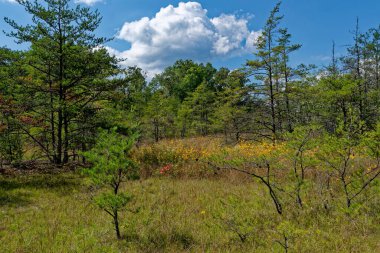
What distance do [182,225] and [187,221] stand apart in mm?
233

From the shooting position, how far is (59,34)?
10.7 meters

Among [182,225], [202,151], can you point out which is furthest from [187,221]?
[202,151]

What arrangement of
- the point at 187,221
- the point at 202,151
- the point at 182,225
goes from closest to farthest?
1. the point at 182,225
2. the point at 187,221
3. the point at 202,151

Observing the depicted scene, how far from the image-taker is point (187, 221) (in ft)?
17.0

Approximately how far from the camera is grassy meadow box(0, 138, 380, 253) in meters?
4.04

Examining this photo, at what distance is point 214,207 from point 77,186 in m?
→ 4.78

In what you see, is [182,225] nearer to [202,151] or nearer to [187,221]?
[187,221]

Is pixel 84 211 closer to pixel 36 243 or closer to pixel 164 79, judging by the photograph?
pixel 36 243

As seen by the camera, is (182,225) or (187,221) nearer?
(182,225)

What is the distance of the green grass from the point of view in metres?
4.02

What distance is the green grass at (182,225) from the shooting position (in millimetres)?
4023

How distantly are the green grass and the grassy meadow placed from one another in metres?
0.01

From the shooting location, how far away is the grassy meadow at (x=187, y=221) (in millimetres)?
4043

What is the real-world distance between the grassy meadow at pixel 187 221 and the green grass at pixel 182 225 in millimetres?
13
